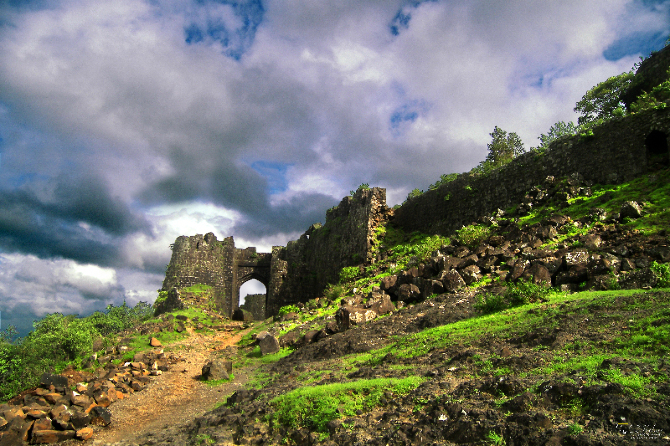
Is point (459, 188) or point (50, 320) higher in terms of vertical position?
point (459, 188)

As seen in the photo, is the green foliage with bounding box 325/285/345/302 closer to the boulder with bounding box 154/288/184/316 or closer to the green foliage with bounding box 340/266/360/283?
the green foliage with bounding box 340/266/360/283

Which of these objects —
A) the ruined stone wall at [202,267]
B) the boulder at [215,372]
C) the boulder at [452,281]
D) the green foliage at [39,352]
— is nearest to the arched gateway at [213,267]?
the ruined stone wall at [202,267]

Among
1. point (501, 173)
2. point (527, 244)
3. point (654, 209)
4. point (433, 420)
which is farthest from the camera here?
point (501, 173)

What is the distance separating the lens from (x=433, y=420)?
5543 millimetres

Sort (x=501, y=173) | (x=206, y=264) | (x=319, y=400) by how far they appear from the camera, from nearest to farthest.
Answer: (x=319, y=400) → (x=501, y=173) → (x=206, y=264)

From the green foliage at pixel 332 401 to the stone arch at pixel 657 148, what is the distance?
14.2m

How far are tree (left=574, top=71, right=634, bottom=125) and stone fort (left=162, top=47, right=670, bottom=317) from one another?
8956 mm

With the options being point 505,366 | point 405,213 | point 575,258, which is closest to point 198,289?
point 405,213

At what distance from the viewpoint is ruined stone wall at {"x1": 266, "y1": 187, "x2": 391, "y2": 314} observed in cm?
2895

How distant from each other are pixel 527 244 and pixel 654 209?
3823mm

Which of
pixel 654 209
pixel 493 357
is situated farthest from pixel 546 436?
pixel 654 209

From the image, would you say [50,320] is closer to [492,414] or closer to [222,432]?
[222,432]

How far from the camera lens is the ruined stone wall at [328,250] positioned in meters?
29.0

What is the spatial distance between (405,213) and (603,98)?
78.0 ft
